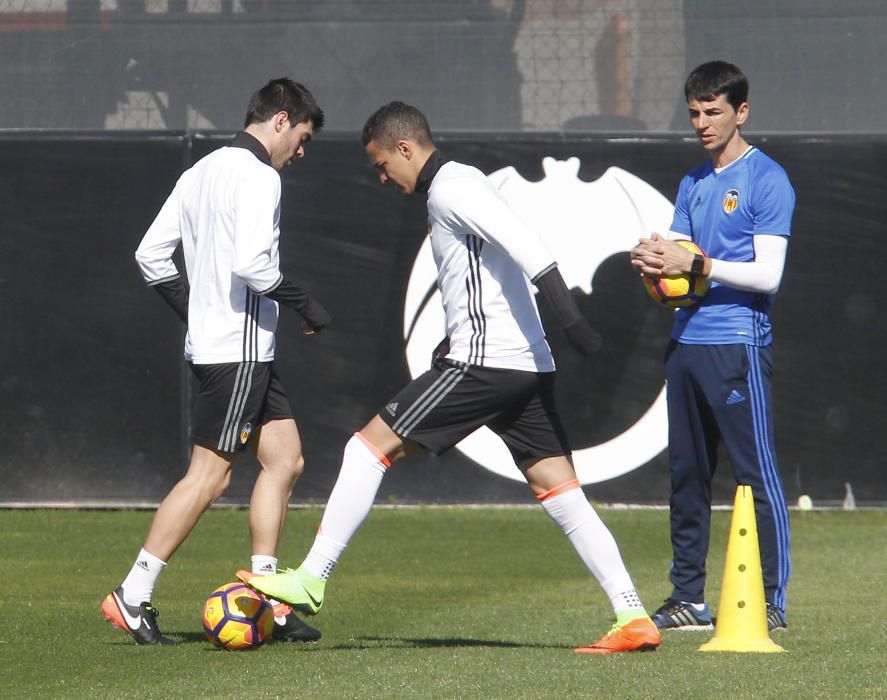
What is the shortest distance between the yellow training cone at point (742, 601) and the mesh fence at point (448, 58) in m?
5.09

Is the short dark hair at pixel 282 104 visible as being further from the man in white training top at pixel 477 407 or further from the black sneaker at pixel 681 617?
the black sneaker at pixel 681 617

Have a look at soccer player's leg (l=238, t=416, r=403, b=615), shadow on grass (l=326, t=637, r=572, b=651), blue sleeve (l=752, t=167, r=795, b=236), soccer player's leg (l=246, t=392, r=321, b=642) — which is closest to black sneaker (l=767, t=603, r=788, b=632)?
shadow on grass (l=326, t=637, r=572, b=651)

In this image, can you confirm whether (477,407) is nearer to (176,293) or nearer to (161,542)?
(161,542)

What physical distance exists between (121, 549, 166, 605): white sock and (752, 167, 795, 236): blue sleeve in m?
2.70

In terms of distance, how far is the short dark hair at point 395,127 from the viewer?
573cm

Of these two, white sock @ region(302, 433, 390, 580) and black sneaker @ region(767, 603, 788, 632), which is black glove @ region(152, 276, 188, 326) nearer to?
white sock @ region(302, 433, 390, 580)

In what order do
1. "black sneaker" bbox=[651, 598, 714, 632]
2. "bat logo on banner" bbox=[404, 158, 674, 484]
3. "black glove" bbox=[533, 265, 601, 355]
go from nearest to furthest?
"black glove" bbox=[533, 265, 601, 355], "black sneaker" bbox=[651, 598, 714, 632], "bat logo on banner" bbox=[404, 158, 674, 484]

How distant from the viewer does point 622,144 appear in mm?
Result: 9992

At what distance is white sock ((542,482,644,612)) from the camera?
218 inches

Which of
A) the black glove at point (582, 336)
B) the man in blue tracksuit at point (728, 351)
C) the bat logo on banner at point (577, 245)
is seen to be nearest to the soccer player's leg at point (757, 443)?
the man in blue tracksuit at point (728, 351)

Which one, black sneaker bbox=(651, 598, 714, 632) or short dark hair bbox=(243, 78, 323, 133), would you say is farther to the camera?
black sneaker bbox=(651, 598, 714, 632)

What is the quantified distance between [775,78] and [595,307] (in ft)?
6.64

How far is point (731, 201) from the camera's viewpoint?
20.3 feet

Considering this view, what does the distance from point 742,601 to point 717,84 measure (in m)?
2.08
